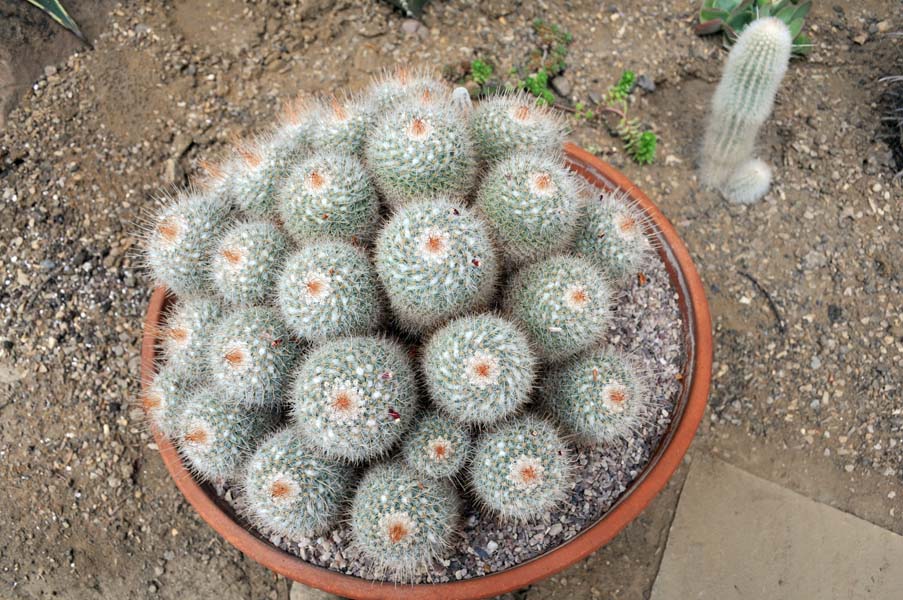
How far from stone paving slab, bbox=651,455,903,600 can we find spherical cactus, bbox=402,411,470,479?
1391 mm

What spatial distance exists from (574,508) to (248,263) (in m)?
1.40

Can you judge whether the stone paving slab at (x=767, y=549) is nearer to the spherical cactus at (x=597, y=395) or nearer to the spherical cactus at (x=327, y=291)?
the spherical cactus at (x=597, y=395)

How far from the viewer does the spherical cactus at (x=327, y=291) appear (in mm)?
1844

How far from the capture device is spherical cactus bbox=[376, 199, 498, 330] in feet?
5.82

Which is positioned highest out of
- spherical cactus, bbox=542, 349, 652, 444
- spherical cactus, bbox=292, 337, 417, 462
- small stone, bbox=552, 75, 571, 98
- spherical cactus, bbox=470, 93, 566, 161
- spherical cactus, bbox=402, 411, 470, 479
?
spherical cactus, bbox=470, 93, 566, 161

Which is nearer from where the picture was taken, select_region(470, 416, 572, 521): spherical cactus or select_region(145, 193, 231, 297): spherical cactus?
select_region(470, 416, 572, 521): spherical cactus

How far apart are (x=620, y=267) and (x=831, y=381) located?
1.60m

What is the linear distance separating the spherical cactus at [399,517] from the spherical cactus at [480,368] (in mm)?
277

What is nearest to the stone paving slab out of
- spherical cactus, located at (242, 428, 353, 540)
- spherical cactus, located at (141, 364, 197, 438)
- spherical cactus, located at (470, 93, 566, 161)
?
spherical cactus, located at (242, 428, 353, 540)

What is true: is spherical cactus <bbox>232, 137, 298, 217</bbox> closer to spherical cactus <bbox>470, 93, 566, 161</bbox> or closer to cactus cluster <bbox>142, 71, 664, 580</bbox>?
cactus cluster <bbox>142, 71, 664, 580</bbox>

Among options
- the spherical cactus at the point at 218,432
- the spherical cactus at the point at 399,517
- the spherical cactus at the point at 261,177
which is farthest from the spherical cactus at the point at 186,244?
the spherical cactus at the point at 399,517

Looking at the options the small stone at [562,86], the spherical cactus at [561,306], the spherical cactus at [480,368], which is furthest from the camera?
the small stone at [562,86]

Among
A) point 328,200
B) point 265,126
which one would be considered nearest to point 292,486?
point 328,200

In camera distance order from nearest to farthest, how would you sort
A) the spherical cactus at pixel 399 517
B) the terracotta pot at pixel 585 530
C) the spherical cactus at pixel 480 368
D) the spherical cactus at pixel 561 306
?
the spherical cactus at pixel 480 368
the spherical cactus at pixel 399 517
the spherical cactus at pixel 561 306
the terracotta pot at pixel 585 530
